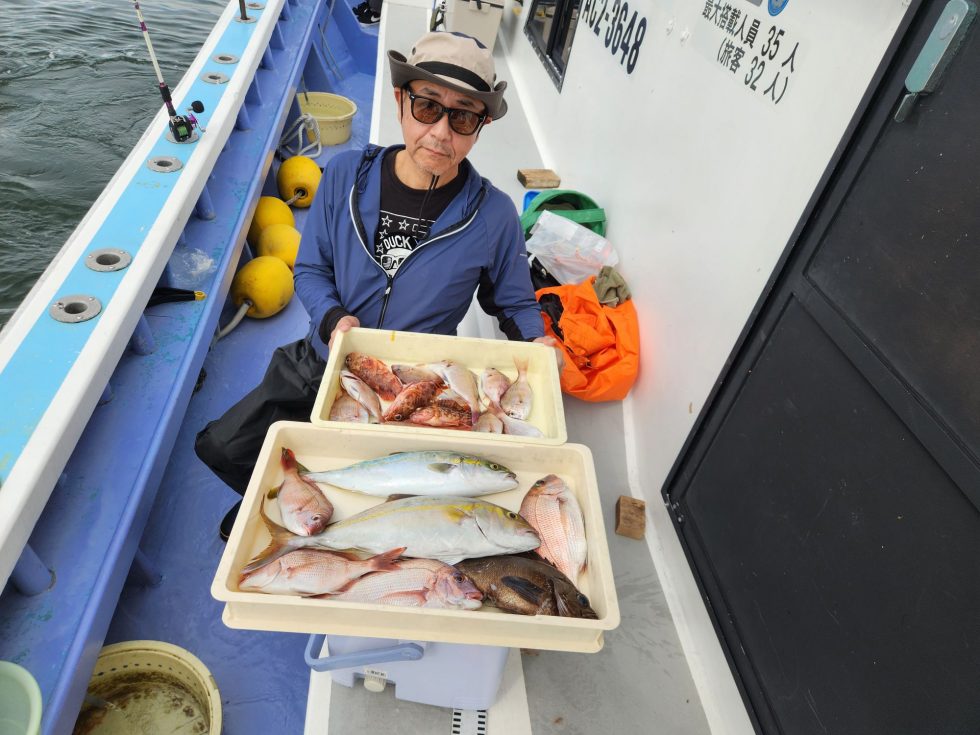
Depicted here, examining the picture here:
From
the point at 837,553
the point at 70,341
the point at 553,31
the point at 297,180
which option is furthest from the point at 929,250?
the point at 553,31

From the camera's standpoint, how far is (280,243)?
3625mm

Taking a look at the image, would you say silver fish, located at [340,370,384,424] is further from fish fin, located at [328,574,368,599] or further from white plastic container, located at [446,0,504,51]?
white plastic container, located at [446,0,504,51]

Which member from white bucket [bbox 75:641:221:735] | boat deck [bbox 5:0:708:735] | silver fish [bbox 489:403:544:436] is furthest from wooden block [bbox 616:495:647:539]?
white bucket [bbox 75:641:221:735]

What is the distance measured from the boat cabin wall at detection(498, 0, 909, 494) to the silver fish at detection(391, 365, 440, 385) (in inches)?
47.0

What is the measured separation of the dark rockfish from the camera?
1234 mm

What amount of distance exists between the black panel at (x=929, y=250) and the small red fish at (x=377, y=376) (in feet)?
4.53

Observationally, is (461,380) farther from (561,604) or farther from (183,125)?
(183,125)

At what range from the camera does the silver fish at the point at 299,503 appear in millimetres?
1356

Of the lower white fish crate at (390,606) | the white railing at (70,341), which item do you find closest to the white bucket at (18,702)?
the white railing at (70,341)

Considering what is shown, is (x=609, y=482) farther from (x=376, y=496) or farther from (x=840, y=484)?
(x=376, y=496)

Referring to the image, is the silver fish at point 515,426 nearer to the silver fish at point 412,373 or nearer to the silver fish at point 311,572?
the silver fish at point 412,373

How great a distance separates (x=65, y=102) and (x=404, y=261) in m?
6.84

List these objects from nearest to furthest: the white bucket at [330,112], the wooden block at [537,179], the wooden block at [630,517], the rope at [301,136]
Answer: the wooden block at [630,517] → the wooden block at [537,179] → the rope at [301,136] → the white bucket at [330,112]

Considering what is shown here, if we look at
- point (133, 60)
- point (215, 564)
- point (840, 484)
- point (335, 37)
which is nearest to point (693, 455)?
point (840, 484)
